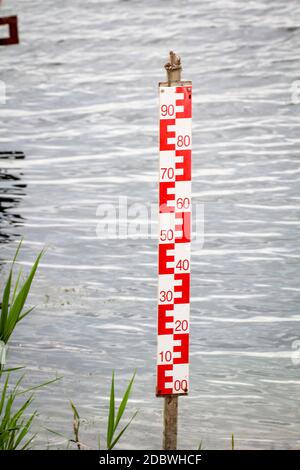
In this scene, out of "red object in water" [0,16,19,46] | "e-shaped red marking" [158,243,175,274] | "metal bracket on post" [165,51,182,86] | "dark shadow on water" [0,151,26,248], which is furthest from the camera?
"red object in water" [0,16,19,46]

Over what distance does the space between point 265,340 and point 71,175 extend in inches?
333

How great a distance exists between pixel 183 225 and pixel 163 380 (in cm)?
91

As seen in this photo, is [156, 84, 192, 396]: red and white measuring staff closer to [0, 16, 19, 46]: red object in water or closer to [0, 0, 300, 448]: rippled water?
[0, 0, 300, 448]: rippled water

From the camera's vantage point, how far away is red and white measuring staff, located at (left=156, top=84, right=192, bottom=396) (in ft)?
25.5

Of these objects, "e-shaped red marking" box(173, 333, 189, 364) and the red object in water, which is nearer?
"e-shaped red marking" box(173, 333, 189, 364)

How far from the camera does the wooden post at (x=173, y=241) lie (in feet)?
25.5

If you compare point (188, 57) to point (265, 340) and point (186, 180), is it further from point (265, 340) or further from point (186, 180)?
point (186, 180)

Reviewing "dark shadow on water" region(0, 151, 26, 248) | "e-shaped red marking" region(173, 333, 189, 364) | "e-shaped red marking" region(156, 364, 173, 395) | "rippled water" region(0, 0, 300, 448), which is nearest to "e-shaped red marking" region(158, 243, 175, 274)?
"e-shaped red marking" region(173, 333, 189, 364)

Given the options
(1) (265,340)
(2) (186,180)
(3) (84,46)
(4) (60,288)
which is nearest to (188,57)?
(3) (84,46)

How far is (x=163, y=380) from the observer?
786cm

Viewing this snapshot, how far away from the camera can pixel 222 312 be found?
12.3m

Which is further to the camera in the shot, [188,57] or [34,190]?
[188,57]

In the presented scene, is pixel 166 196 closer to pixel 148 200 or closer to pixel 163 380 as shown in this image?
pixel 163 380

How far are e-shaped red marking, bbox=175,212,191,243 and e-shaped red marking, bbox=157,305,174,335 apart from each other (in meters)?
0.40
